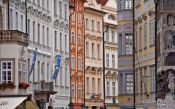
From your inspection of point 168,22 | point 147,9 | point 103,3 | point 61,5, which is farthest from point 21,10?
point 103,3

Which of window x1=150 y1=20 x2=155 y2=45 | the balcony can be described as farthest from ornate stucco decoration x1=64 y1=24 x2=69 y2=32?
the balcony

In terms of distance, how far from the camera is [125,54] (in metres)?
69.4

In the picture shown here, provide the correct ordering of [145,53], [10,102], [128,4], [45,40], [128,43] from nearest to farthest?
[10,102]
[145,53]
[128,43]
[128,4]
[45,40]

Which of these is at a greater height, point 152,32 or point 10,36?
point 152,32

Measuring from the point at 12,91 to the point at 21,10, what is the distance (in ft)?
37.4

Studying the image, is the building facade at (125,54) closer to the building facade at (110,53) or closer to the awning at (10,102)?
the awning at (10,102)

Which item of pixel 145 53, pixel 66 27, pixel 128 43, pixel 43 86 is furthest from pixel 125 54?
pixel 66 27

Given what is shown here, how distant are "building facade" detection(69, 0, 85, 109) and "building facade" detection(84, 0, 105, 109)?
382 centimetres

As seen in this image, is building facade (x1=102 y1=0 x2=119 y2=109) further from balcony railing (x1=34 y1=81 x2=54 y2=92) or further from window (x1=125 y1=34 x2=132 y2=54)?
balcony railing (x1=34 y1=81 x2=54 y2=92)

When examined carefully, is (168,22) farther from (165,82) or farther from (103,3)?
(103,3)

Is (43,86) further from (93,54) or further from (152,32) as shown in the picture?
(93,54)

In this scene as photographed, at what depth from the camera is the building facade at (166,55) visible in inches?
1962

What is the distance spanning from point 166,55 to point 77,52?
43.5 m

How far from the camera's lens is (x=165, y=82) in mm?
50094
